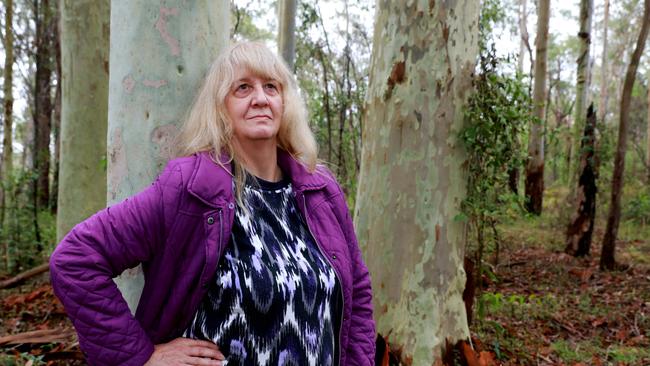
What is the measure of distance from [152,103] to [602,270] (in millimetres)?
8094

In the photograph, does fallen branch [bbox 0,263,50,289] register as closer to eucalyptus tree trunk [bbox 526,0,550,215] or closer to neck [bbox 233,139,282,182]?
neck [bbox 233,139,282,182]

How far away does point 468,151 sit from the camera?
3795mm

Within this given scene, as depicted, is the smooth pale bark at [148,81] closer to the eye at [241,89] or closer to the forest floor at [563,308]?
the eye at [241,89]

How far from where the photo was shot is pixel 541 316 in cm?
594

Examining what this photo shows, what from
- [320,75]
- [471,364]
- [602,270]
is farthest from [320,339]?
[320,75]

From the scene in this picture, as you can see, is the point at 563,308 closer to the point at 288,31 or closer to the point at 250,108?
the point at 250,108

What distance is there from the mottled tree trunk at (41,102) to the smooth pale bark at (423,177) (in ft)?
19.5

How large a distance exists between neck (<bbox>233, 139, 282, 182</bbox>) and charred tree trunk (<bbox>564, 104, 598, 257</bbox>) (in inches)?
342

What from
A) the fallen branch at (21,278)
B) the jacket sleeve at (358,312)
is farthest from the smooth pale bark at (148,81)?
the fallen branch at (21,278)

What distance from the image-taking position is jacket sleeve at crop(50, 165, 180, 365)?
151 centimetres

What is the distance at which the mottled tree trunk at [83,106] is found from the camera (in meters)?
5.65

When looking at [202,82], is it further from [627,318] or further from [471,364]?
[627,318]

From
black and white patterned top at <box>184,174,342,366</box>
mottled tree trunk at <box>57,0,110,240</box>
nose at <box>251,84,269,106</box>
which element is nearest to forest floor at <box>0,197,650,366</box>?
mottled tree trunk at <box>57,0,110,240</box>

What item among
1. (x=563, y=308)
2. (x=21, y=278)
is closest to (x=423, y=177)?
(x=563, y=308)
